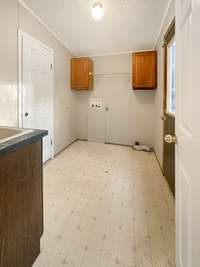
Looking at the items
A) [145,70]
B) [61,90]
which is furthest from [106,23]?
[61,90]

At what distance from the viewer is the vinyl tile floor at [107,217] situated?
1263 millimetres

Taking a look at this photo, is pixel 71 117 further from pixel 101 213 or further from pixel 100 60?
pixel 101 213

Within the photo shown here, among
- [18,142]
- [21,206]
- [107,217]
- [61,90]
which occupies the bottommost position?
[107,217]

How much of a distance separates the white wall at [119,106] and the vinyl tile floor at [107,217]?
141 cm

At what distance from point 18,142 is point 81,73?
11.7 ft

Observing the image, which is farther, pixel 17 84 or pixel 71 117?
pixel 71 117

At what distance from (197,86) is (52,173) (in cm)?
250

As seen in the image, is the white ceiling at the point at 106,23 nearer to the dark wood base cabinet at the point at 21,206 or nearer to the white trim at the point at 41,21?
the white trim at the point at 41,21

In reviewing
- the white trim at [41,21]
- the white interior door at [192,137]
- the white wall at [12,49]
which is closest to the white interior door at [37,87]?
the white wall at [12,49]

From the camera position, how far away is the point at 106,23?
2.88 meters

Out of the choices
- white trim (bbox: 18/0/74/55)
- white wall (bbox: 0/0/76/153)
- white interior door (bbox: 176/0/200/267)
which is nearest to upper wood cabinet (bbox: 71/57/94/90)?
white trim (bbox: 18/0/74/55)

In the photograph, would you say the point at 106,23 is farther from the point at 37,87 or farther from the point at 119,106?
the point at 119,106

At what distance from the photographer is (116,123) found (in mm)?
4477

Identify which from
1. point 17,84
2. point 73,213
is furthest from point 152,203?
point 17,84
